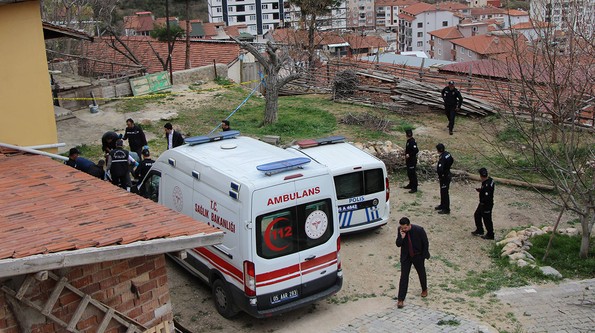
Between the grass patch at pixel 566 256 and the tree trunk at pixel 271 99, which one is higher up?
the tree trunk at pixel 271 99

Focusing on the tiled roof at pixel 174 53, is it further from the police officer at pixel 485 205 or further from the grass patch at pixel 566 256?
the grass patch at pixel 566 256

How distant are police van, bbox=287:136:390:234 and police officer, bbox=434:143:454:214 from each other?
164 centimetres

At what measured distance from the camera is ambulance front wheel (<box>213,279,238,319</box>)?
883 centimetres

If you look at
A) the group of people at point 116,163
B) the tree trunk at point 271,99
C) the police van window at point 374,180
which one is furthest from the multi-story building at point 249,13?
the police van window at point 374,180

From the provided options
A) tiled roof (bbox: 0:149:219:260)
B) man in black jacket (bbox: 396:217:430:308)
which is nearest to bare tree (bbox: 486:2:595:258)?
man in black jacket (bbox: 396:217:430:308)

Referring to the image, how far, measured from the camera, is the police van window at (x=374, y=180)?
11.6 metres

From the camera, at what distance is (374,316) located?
895cm

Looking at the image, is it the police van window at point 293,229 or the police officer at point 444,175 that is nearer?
the police van window at point 293,229

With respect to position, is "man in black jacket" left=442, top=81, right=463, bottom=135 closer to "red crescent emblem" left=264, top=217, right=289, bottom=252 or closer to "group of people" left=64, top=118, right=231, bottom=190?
"group of people" left=64, top=118, right=231, bottom=190

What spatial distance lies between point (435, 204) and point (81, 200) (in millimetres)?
8420

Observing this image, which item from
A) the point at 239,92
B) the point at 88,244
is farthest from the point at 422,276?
the point at 239,92

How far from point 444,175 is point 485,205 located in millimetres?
1366

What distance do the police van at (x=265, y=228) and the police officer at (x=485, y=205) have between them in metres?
3.82

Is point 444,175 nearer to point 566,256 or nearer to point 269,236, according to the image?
point 566,256
